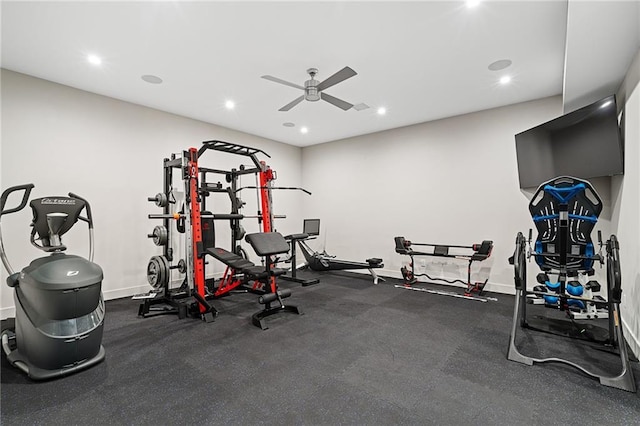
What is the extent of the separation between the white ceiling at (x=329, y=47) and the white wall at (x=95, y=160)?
0.31 meters

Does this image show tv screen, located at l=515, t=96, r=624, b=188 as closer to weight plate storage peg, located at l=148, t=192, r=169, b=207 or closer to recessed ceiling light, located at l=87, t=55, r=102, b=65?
weight plate storage peg, located at l=148, t=192, r=169, b=207

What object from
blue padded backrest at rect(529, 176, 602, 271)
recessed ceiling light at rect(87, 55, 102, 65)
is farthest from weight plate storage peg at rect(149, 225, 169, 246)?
blue padded backrest at rect(529, 176, 602, 271)

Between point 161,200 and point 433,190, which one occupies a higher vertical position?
point 433,190

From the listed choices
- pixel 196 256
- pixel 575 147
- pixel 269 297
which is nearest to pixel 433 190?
pixel 575 147

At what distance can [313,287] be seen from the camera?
5.14 meters

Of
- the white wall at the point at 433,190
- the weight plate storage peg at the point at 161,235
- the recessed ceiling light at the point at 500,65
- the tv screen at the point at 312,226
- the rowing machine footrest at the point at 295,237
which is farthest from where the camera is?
the tv screen at the point at 312,226

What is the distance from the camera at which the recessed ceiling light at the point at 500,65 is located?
3.41 meters

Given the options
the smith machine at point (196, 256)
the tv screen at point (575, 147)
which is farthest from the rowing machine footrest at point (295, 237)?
the tv screen at point (575, 147)

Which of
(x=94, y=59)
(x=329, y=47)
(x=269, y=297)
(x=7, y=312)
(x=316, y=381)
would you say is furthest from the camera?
(x=7, y=312)

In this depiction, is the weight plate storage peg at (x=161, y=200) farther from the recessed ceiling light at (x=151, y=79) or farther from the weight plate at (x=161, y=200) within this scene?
the recessed ceiling light at (x=151, y=79)

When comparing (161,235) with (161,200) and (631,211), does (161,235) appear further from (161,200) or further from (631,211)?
(631,211)

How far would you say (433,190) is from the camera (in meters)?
5.58

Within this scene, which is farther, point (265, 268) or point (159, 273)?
point (159, 273)

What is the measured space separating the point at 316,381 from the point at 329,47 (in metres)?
3.23
